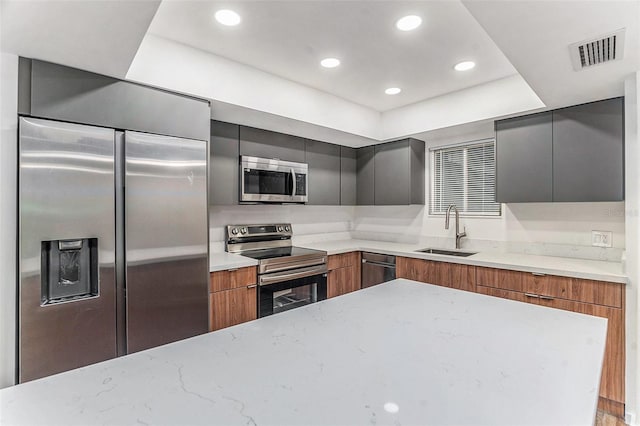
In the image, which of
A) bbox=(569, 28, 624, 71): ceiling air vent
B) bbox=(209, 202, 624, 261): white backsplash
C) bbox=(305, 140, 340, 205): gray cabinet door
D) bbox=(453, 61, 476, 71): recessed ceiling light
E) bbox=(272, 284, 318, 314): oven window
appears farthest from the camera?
bbox=(305, 140, 340, 205): gray cabinet door

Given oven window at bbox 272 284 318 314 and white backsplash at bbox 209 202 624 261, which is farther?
oven window at bbox 272 284 318 314

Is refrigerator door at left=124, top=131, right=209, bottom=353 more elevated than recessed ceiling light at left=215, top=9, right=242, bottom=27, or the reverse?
recessed ceiling light at left=215, top=9, right=242, bottom=27

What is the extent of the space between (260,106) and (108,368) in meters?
2.10

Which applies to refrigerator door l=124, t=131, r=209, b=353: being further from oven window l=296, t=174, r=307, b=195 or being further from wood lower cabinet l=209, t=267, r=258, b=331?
oven window l=296, t=174, r=307, b=195

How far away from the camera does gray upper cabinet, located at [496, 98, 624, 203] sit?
2.33 meters

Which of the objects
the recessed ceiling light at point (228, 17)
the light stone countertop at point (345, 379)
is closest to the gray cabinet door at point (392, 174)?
the recessed ceiling light at point (228, 17)

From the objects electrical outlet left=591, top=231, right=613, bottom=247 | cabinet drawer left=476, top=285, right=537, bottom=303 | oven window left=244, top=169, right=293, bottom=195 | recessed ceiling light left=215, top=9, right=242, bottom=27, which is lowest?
cabinet drawer left=476, top=285, right=537, bottom=303

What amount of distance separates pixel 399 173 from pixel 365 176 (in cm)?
46

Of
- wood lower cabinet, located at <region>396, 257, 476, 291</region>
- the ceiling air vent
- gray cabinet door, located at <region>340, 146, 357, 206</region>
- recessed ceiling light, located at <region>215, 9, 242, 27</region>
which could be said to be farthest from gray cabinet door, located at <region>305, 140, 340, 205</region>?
the ceiling air vent

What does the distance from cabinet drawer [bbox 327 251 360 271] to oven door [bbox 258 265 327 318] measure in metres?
0.14

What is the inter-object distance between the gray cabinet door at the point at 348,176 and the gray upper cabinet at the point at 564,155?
5.28 feet

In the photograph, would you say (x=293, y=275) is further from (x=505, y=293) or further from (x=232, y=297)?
(x=505, y=293)

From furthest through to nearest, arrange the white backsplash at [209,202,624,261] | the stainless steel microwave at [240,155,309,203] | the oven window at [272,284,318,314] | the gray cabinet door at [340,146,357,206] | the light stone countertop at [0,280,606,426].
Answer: the gray cabinet door at [340,146,357,206] < the stainless steel microwave at [240,155,309,203] < the oven window at [272,284,318,314] < the white backsplash at [209,202,624,261] < the light stone countertop at [0,280,606,426]

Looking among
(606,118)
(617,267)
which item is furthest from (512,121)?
(617,267)
